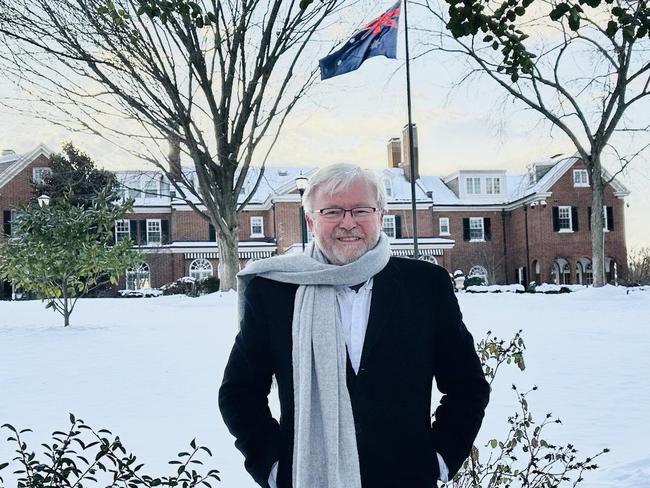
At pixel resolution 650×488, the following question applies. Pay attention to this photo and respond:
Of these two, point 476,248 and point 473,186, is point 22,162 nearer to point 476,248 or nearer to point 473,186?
point 473,186

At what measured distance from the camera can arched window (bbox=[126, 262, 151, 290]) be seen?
136 ft

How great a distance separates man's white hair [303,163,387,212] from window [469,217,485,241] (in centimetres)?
4399

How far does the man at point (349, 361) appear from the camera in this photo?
2270mm

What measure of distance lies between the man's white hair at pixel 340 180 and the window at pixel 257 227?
41414 mm

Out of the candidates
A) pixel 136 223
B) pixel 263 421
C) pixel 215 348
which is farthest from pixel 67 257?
pixel 136 223

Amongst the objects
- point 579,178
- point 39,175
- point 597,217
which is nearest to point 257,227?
point 39,175

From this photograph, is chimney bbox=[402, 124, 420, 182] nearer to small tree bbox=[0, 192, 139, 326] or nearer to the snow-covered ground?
the snow-covered ground

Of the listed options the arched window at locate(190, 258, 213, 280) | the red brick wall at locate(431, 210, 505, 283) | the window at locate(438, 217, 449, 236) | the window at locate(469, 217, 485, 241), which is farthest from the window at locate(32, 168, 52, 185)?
the window at locate(469, 217, 485, 241)

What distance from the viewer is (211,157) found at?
62.8 feet

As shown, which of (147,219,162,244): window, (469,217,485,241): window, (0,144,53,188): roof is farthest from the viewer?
(469,217,485,241): window

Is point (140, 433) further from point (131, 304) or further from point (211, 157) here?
point (131, 304)

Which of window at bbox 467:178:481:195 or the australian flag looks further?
window at bbox 467:178:481:195


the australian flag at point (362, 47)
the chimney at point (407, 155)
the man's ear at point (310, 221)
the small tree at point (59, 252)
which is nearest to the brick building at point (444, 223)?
the chimney at point (407, 155)

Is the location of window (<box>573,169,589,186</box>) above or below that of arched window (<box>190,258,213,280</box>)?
above
